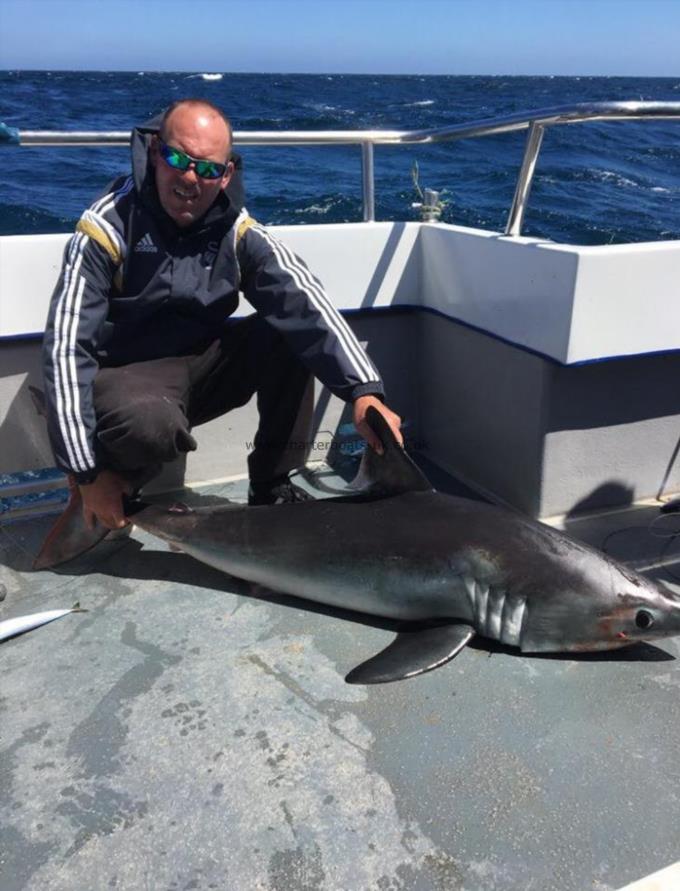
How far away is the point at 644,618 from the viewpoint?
2395mm

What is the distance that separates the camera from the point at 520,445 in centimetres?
352

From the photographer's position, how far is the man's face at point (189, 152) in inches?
113

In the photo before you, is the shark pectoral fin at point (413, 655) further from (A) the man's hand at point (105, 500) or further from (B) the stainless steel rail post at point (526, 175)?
(B) the stainless steel rail post at point (526, 175)

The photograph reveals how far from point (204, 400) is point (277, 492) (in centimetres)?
52

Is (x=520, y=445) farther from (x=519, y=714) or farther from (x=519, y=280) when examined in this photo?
(x=519, y=714)

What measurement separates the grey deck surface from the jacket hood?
1.50 meters

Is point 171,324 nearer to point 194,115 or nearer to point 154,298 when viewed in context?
point 154,298

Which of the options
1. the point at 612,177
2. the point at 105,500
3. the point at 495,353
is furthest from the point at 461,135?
the point at 612,177

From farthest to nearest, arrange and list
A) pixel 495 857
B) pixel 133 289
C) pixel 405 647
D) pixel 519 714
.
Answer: pixel 133 289, pixel 405 647, pixel 519 714, pixel 495 857

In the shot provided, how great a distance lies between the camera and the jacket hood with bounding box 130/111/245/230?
292 centimetres

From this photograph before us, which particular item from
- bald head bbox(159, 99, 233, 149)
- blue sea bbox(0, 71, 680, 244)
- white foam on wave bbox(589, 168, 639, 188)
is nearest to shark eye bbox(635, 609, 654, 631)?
bald head bbox(159, 99, 233, 149)

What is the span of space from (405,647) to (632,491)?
66.0 inches

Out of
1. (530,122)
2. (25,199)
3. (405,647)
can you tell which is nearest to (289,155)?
(25,199)

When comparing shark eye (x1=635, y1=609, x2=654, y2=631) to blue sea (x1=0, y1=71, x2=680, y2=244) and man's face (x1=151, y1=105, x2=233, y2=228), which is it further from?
blue sea (x1=0, y1=71, x2=680, y2=244)
